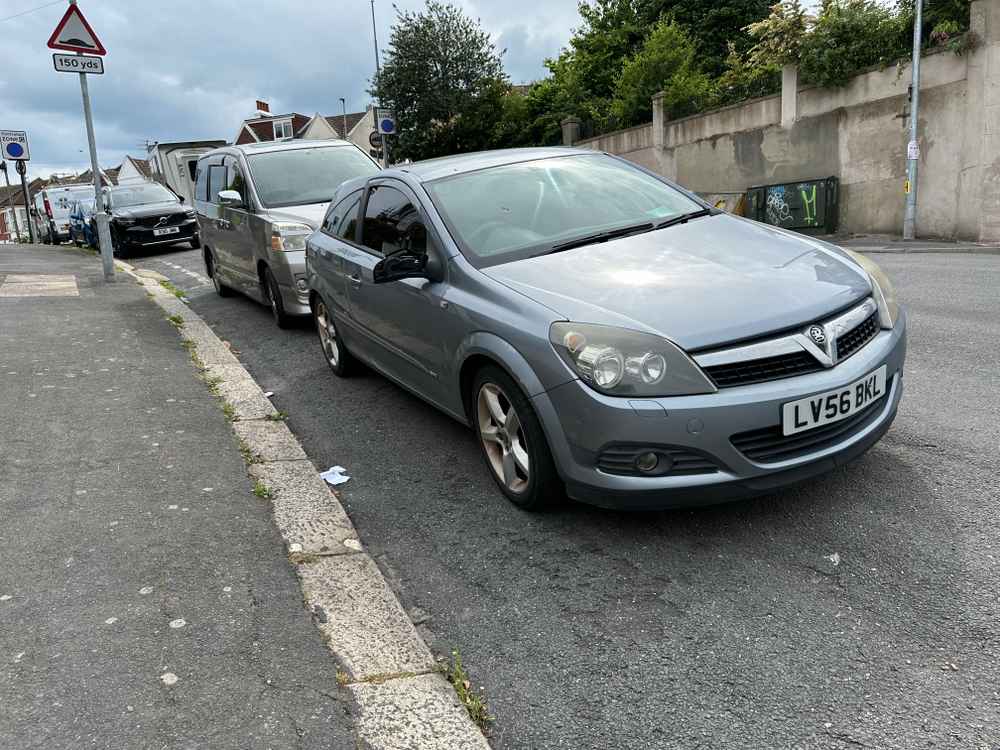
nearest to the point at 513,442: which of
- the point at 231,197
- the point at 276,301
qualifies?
the point at 276,301

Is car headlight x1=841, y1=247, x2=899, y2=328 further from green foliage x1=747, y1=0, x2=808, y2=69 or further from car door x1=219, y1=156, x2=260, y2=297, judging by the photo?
green foliage x1=747, y1=0, x2=808, y2=69

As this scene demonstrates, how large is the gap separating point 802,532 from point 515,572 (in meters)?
1.16

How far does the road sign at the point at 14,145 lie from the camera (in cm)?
2356

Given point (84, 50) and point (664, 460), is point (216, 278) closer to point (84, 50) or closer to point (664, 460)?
point (84, 50)

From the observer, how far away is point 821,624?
269cm

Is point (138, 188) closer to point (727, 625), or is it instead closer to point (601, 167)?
point (601, 167)

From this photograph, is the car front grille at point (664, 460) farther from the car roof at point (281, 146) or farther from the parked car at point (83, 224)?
the parked car at point (83, 224)

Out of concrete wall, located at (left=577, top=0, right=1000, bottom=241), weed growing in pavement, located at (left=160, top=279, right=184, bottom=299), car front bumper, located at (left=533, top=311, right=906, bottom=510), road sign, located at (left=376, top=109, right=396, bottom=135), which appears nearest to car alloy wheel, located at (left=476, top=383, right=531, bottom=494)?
car front bumper, located at (left=533, top=311, right=906, bottom=510)

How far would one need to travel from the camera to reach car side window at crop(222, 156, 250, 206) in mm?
8961

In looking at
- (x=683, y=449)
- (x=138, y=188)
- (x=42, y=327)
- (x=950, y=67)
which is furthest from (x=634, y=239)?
(x=138, y=188)

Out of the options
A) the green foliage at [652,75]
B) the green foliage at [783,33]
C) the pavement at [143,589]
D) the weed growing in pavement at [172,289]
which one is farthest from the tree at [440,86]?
the pavement at [143,589]

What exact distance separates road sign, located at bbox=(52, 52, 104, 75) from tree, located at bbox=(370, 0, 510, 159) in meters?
28.8

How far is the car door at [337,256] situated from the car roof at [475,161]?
0.60 m

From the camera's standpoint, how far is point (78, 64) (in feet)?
36.0
